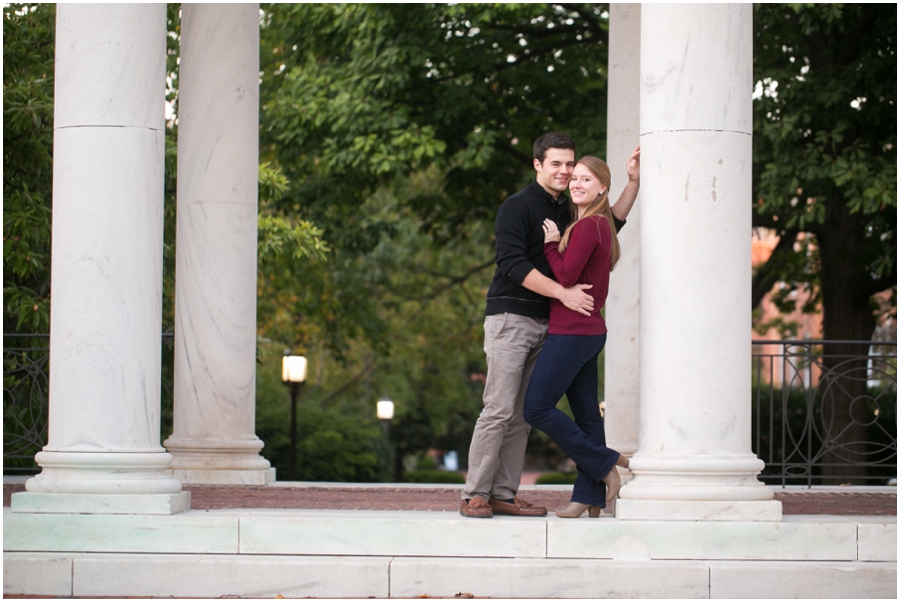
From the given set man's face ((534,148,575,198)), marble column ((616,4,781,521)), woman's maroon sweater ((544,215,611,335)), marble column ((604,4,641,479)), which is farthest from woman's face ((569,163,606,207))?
marble column ((604,4,641,479))

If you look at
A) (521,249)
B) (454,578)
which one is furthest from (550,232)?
(454,578)

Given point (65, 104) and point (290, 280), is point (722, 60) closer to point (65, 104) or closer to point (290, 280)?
point (65, 104)

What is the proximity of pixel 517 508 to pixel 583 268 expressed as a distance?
6.68 feet

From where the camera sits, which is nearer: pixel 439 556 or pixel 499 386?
pixel 439 556

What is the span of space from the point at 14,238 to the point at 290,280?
40.3 ft

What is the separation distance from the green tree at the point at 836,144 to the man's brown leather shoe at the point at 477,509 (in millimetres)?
10268

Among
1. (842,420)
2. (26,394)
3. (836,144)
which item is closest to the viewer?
(26,394)

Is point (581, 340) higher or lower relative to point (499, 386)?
higher

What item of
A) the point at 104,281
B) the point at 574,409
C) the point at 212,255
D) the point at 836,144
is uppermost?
the point at 836,144

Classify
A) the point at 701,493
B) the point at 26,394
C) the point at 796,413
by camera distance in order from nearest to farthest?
1. the point at 701,493
2. the point at 26,394
3. the point at 796,413

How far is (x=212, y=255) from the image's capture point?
39.9ft

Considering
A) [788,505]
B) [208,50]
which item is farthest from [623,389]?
[208,50]

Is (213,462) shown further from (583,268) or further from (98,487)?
(583,268)

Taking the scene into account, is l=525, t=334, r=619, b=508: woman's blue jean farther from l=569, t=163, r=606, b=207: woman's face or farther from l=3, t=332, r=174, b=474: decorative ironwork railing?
l=3, t=332, r=174, b=474: decorative ironwork railing
